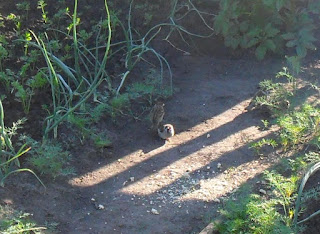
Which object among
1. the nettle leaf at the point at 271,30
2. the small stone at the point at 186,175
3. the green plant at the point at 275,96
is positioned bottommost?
the small stone at the point at 186,175

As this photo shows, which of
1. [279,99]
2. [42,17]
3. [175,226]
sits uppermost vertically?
[42,17]

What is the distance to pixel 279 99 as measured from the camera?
19.0 ft

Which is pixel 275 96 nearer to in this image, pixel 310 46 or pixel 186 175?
pixel 310 46

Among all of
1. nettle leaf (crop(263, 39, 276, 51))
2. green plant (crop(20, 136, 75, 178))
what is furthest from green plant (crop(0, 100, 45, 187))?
nettle leaf (crop(263, 39, 276, 51))

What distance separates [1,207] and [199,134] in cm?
194

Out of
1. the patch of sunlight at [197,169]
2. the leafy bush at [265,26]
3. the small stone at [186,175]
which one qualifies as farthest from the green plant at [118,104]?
the leafy bush at [265,26]

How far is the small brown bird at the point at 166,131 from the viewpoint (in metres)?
5.48

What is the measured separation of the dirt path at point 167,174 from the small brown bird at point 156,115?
145 mm

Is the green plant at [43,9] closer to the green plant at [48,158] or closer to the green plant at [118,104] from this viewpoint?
the green plant at [118,104]

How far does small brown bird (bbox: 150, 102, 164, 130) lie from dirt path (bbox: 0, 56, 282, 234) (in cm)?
14

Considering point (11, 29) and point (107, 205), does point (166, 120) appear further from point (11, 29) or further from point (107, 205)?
point (11, 29)

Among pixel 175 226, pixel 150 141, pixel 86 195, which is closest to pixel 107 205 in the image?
pixel 86 195

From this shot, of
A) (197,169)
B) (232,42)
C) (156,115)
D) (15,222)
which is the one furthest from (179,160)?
(232,42)

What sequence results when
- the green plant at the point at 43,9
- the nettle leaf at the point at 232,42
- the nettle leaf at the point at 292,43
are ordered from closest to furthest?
the green plant at the point at 43,9, the nettle leaf at the point at 292,43, the nettle leaf at the point at 232,42
